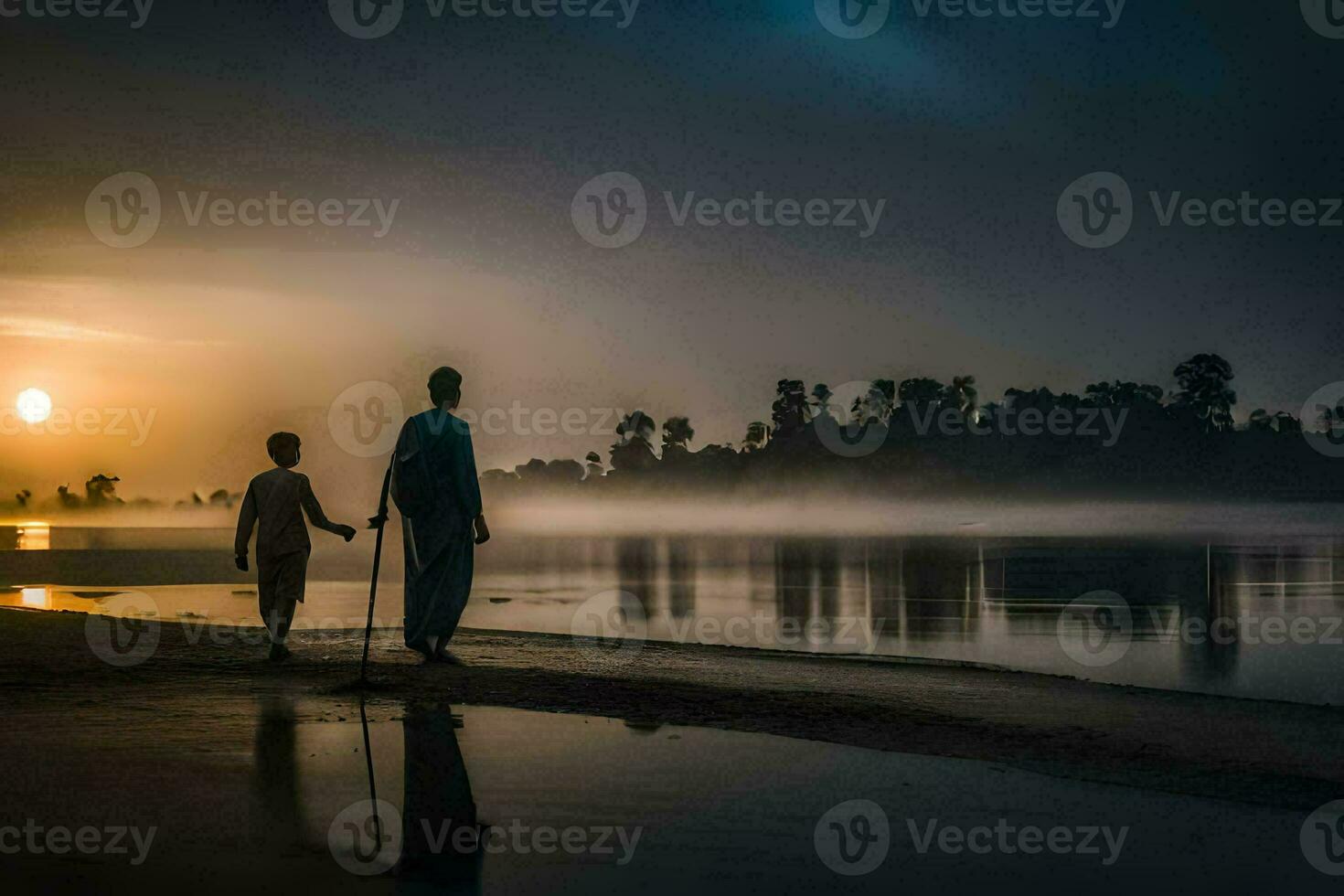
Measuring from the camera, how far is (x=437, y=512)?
44.1 feet

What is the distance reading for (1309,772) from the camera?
26.2 feet

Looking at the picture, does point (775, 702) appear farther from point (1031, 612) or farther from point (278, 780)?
point (1031, 612)

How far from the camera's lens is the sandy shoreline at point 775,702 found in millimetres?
8516

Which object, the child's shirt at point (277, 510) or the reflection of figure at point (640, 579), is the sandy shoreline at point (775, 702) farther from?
the reflection of figure at point (640, 579)

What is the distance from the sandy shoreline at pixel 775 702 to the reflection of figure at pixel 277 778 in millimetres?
298

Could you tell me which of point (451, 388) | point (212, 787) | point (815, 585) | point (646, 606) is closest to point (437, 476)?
point (451, 388)

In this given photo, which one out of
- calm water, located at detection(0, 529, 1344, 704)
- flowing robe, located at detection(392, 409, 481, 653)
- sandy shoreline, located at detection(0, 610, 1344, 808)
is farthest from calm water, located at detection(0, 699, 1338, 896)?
calm water, located at detection(0, 529, 1344, 704)

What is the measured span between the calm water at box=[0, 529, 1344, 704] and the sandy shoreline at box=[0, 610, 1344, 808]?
3719 millimetres

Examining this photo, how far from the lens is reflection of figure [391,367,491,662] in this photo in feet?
43.8

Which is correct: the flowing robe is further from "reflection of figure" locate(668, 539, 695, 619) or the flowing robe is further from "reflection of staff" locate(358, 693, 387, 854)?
"reflection of figure" locate(668, 539, 695, 619)

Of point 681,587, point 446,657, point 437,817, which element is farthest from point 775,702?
point 681,587

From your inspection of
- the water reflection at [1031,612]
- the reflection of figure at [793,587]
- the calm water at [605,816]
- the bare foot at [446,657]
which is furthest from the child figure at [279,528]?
the reflection of figure at [793,587]

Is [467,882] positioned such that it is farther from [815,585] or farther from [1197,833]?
[815,585]

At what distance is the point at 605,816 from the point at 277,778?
83.6 inches
